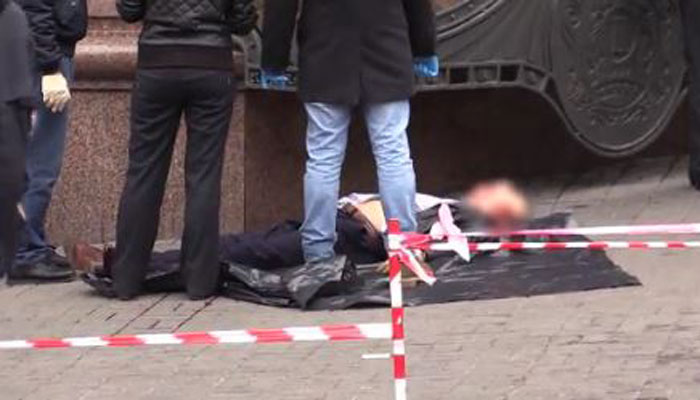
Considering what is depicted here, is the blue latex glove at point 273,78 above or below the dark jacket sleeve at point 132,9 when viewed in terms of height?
below

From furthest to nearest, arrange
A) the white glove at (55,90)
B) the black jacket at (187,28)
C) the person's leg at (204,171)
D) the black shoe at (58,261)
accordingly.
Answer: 1. the black shoe at (58,261)
2. the white glove at (55,90)
3. the person's leg at (204,171)
4. the black jacket at (187,28)

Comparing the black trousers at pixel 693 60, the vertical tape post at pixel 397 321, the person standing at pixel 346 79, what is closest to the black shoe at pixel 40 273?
the person standing at pixel 346 79

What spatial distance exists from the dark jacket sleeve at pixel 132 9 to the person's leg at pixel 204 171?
1.30 ft

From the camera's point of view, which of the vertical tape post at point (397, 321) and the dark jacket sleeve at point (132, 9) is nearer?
the vertical tape post at point (397, 321)

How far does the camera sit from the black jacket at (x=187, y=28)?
7262 mm

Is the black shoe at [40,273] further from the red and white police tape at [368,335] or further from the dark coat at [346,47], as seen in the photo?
the red and white police tape at [368,335]

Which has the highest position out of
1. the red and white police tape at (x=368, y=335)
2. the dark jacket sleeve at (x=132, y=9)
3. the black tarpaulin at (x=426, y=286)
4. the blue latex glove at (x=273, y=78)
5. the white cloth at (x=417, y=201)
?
the dark jacket sleeve at (x=132, y=9)

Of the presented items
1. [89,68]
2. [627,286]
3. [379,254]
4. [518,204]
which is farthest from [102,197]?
[627,286]

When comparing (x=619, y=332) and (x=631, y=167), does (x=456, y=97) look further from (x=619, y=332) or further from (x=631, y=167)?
(x=619, y=332)

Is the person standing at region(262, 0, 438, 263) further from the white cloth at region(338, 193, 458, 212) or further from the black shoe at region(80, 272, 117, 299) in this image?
the black shoe at region(80, 272, 117, 299)

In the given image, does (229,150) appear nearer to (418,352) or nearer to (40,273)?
(40,273)

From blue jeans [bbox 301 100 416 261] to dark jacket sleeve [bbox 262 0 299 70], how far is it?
23 cm

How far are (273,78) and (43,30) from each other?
980 mm

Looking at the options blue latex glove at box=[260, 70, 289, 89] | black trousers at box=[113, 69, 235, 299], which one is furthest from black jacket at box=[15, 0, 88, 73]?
blue latex glove at box=[260, 70, 289, 89]
